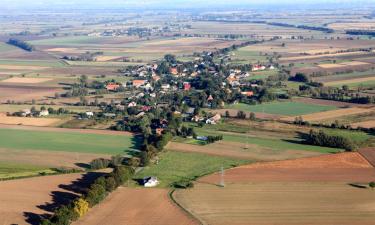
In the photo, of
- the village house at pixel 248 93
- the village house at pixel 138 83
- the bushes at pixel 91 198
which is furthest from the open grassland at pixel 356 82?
the bushes at pixel 91 198

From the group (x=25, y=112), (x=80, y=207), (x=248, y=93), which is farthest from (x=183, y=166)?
(x=248, y=93)

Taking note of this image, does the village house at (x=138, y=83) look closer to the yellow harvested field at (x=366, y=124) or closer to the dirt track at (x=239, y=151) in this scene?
the dirt track at (x=239, y=151)

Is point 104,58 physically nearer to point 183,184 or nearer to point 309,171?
point 309,171

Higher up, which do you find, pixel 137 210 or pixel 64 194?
pixel 137 210

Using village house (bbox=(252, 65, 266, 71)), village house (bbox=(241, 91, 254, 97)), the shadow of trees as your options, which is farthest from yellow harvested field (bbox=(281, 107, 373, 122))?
village house (bbox=(252, 65, 266, 71))

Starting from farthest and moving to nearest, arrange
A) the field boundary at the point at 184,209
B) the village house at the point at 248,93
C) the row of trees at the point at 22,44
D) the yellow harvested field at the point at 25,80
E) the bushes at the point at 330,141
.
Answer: the row of trees at the point at 22,44 < the yellow harvested field at the point at 25,80 < the village house at the point at 248,93 < the bushes at the point at 330,141 < the field boundary at the point at 184,209

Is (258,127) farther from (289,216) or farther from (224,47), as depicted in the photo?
(224,47)

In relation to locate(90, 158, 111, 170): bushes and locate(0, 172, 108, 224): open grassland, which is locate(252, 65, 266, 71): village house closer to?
locate(90, 158, 111, 170): bushes
